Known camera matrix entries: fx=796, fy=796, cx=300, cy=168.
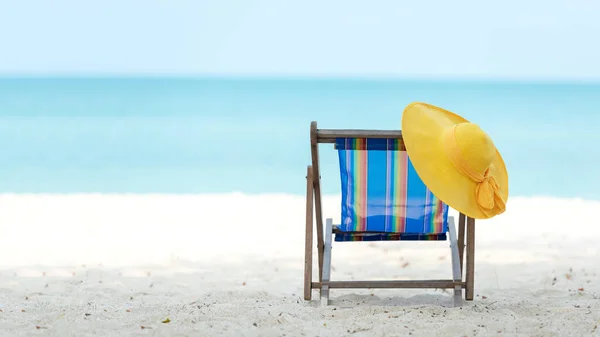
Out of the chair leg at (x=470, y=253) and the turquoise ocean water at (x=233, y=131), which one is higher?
the turquoise ocean water at (x=233, y=131)

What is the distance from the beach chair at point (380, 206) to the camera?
3219 millimetres

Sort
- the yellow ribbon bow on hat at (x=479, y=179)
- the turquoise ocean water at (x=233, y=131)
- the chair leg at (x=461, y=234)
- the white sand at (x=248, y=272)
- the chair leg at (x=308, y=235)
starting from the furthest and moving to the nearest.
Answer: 1. the turquoise ocean water at (x=233, y=131)
2. the chair leg at (x=461, y=234)
3. the chair leg at (x=308, y=235)
4. the yellow ribbon bow on hat at (x=479, y=179)
5. the white sand at (x=248, y=272)

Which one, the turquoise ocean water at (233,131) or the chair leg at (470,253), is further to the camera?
the turquoise ocean water at (233,131)

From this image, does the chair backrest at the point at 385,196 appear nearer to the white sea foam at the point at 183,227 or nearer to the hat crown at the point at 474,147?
the hat crown at the point at 474,147

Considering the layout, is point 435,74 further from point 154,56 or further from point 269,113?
point 269,113

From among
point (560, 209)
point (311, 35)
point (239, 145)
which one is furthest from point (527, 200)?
point (311, 35)

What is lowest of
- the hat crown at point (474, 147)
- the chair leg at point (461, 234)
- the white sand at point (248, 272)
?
the white sand at point (248, 272)

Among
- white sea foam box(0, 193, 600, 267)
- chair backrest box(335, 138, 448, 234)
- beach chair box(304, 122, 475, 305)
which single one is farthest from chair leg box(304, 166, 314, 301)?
white sea foam box(0, 193, 600, 267)

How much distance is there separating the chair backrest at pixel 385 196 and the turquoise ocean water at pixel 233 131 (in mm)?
6251

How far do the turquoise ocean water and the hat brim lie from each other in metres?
6.56

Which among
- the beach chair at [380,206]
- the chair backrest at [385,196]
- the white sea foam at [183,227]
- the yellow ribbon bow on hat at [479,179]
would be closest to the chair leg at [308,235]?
the beach chair at [380,206]

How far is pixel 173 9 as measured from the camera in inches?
1588

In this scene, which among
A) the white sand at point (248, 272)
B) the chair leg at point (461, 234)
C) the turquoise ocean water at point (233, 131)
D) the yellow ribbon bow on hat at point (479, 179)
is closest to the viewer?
the white sand at point (248, 272)

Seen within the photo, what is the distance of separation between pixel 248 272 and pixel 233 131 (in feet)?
45.2
